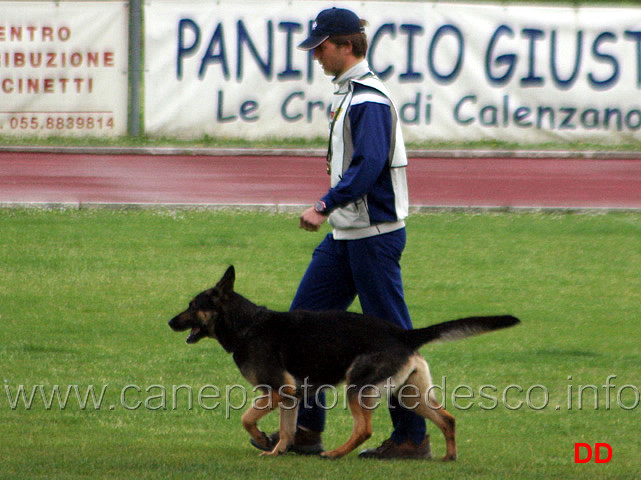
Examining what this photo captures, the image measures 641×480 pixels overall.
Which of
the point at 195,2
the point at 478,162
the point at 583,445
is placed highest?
the point at 195,2

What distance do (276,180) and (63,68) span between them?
4.60m

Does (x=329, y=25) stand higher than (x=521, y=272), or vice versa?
(x=329, y=25)

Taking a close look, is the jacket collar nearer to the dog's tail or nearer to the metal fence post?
the dog's tail

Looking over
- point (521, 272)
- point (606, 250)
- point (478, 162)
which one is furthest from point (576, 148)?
point (521, 272)

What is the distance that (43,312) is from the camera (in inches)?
335

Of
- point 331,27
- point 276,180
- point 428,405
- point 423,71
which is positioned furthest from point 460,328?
point 423,71

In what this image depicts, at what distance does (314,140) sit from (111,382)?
38.0ft

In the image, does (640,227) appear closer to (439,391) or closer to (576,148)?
(576,148)

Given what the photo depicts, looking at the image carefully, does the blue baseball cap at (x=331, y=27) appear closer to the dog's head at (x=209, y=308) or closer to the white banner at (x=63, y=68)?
the dog's head at (x=209, y=308)

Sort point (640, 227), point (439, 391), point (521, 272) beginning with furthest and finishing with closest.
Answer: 1. point (640, 227)
2. point (521, 272)
3. point (439, 391)

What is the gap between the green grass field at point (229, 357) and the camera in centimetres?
529

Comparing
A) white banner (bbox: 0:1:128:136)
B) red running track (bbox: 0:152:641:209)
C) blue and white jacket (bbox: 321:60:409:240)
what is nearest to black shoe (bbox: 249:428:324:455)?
blue and white jacket (bbox: 321:60:409:240)

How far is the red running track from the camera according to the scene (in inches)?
553

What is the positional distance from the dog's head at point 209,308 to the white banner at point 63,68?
12900mm
